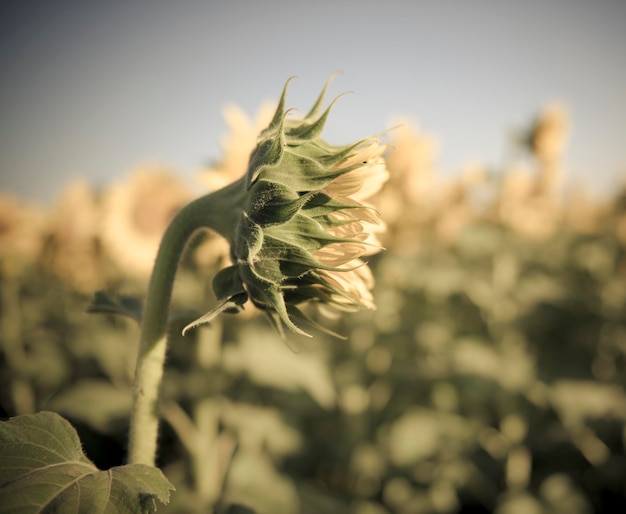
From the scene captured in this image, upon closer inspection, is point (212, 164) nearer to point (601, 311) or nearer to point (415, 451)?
point (415, 451)

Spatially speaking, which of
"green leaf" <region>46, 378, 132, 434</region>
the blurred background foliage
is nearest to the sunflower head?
"green leaf" <region>46, 378, 132, 434</region>

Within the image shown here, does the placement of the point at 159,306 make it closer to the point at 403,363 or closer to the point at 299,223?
the point at 299,223

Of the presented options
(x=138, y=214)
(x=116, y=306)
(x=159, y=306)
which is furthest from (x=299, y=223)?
(x=138, y=214)

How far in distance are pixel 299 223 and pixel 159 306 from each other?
0.36 meters

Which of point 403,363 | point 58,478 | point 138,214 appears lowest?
point 403,363

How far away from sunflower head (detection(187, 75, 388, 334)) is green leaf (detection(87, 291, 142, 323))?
263 mm

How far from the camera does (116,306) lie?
123 centimetres

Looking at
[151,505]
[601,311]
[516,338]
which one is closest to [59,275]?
[151,505]

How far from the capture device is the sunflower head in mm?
1012

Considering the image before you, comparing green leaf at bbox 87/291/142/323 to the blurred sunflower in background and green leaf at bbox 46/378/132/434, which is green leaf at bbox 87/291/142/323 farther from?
the blurred sunflower in background

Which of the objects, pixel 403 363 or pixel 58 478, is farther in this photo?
pixel 403 363

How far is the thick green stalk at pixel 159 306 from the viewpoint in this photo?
102 centimetres

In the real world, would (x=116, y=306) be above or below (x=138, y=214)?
below

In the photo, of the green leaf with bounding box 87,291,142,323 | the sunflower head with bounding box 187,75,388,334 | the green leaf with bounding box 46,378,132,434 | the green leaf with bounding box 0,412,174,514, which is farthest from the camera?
the green leaf with bounding box 46,378,132,434
